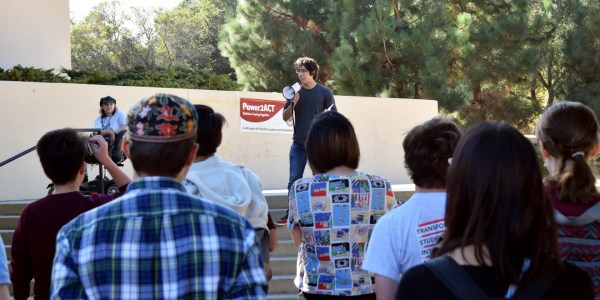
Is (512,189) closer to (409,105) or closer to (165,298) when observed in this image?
(165,298)

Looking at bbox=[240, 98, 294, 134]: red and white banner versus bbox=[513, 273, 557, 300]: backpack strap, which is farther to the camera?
bbox=[240, 98, 294, 134]: red and white banner

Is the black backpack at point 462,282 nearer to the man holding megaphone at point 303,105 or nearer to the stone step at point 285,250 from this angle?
the man holding megaphone at point 303,105

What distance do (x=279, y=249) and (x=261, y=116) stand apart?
4.95 metres

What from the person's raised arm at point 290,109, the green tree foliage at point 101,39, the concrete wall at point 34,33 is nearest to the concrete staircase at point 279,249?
the person's raised arm at point 290,109

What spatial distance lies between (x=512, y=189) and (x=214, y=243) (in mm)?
812

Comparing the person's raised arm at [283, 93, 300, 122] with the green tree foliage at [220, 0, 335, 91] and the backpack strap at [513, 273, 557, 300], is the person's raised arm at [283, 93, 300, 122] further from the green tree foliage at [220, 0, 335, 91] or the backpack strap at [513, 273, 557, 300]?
the green tree foliage at [220, 0, 335, 91]

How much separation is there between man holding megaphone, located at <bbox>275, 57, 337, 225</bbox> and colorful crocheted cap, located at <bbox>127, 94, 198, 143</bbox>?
5.35 meters

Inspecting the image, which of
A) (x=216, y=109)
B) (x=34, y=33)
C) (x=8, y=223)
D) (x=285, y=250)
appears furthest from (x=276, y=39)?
(x=285, y=250)

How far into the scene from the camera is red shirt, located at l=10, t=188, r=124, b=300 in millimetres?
3529

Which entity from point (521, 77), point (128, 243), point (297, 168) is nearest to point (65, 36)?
point (297, 168)

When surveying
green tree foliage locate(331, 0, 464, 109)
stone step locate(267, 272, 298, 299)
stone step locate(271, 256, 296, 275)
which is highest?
green tree foliage locate(331, 0, 464, 109)

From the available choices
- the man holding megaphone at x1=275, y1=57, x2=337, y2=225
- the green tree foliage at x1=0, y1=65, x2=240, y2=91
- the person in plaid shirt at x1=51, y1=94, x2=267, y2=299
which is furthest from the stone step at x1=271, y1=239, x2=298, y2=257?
the person in plaid shirt at x1=51, y1=94, x2=267, y2=299

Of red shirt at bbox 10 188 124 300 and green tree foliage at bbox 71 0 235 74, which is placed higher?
green tree foliage at bbox 71 0 235 74

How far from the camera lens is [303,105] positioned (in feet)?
25.3
